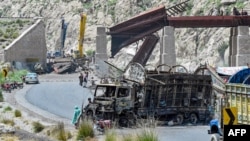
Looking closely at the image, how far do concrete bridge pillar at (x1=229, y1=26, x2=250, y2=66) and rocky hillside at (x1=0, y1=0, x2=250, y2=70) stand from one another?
11145 mm

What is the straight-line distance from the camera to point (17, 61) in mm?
89688

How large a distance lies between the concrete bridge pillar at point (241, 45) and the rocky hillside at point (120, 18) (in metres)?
11.1

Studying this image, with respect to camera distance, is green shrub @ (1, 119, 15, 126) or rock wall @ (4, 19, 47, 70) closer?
green shrub @ (1, 119, 15, 126)

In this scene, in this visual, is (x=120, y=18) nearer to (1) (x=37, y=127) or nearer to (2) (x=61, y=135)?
(1) (x=37, y=127)

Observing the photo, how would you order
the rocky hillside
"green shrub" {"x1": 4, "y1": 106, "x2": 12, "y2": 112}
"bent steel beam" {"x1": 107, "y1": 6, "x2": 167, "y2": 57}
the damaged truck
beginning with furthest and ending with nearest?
the rocky hillside
"bent steel beam" {"x1": 107, "y1": 6, "x2": 167, "y2": 57}
"green shrub" {"x1": 4, "y1": 106, "x2": 12, "y2": 112}
the damaged truck

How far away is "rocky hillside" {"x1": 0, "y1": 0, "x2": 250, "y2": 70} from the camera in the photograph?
3738 inches

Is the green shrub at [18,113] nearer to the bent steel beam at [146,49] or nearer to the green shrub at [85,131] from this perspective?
the green shrub at [85,131]

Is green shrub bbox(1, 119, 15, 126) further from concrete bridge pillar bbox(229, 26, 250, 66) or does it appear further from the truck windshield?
concrete bridge pillar bbox(229, 26, 250, 66)

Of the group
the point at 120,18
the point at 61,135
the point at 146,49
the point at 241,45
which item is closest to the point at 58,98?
the point at 146,49

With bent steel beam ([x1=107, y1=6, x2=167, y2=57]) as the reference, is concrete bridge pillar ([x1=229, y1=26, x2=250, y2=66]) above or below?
below

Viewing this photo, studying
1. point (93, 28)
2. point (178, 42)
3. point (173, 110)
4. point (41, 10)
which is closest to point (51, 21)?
point (41, 10)

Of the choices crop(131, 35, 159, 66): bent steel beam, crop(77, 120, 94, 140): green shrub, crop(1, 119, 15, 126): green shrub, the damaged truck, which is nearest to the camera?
crop(77, 120, 94, 140): green shrub

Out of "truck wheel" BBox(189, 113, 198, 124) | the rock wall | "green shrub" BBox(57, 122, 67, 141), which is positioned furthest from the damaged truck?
the rock wall

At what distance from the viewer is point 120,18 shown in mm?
119812
